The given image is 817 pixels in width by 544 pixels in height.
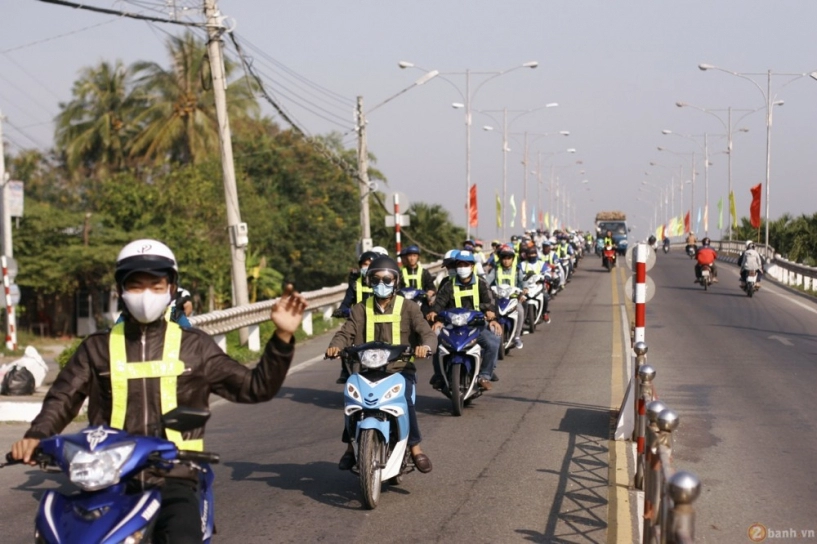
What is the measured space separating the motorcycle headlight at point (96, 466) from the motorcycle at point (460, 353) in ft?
27.4

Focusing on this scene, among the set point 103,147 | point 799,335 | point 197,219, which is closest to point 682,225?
point 103,147

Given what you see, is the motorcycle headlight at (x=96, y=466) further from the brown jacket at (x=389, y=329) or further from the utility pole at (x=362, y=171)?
the utility pole at (x=362, y=171)

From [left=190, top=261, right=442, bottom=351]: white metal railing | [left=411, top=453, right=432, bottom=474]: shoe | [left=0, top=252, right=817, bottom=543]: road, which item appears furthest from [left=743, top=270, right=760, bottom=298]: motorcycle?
[left=411, top=453, right=432, bottom=474]: shoe

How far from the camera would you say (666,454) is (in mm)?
5543

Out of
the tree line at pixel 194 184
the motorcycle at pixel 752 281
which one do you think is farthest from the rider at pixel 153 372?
the tree line at pixel 194 184

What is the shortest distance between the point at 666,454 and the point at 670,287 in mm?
33027

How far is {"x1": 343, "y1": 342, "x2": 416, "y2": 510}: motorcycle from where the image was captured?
7.98 metres

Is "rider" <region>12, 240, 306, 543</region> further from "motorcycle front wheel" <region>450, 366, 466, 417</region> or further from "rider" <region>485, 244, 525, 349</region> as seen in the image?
"rider" <region>485, 244, 525, 349</region>

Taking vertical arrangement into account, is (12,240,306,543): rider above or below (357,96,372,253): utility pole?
below

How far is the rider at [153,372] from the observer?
175 inches

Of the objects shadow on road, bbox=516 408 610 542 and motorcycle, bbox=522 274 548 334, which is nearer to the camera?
shadow on road, bbox=516 408 610 542

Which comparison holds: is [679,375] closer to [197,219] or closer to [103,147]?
[197,219]

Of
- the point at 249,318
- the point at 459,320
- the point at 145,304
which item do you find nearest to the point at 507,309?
the point at 249,318

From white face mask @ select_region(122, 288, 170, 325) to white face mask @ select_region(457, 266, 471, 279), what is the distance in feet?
29.2
